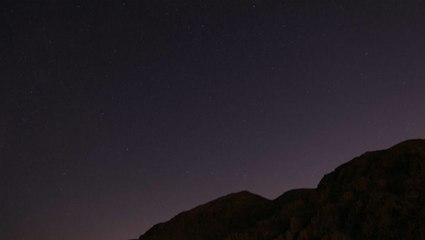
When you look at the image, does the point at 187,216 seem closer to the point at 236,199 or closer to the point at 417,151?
the point at 236,199

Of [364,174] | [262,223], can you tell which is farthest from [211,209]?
[364,174]

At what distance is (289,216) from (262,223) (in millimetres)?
2705

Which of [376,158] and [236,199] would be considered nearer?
[376,158]

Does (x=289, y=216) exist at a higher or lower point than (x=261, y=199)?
lower

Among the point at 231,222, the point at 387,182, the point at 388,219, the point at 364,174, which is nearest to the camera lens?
the point at 388,219

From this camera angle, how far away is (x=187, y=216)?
60906 millimetres

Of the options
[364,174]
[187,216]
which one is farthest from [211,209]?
[364,174]

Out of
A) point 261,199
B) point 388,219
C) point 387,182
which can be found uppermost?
point 261,199

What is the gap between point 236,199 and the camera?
2443 inches

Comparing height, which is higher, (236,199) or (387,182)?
(236,199)

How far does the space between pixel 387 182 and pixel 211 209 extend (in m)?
24.6

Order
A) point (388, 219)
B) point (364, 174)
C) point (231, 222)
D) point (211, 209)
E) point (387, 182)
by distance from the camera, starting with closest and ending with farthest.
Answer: point (388, 219) < point (387, 182) < point (364, 174) < point (231, 222) < point (211, 209)

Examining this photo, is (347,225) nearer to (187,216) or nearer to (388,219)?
(388,219)

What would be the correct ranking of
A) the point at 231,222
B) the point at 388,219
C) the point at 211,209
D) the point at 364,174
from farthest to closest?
the point at 211,209
the point at 231,222
the point at 364,174
the point at 388,219
